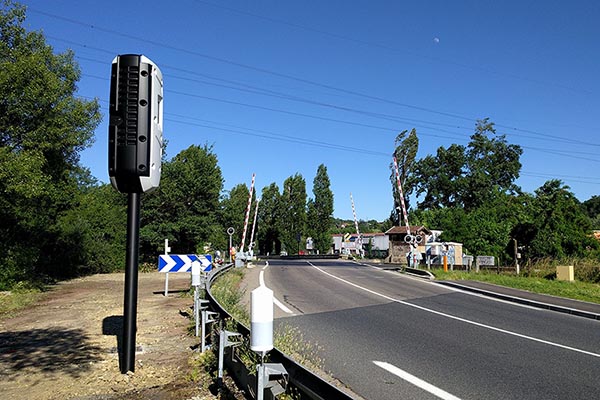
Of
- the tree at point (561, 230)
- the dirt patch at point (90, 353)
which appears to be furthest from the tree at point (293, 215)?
the dirt patch at point (90, 353)

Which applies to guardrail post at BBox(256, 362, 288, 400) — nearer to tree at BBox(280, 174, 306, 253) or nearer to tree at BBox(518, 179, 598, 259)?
tree at BBox(518, 179, 598, 259)

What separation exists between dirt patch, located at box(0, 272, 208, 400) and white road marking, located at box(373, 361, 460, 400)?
2.68m

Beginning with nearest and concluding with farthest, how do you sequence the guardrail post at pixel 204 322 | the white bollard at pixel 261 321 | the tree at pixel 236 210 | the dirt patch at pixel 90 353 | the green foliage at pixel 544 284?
the white bollard at pixel 261 321 < the dirt patch at pixel 90 353 < the guardrail post at pixel 204 322 < the green foliage at pixel 544 284 < the tree at pixel 236 210

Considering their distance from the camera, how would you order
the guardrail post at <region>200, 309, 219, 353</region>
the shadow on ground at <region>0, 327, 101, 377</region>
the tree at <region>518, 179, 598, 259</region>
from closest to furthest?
1. the shadow on ground at <region>0, 327, 101, 377</region>
2. the guardrail post at <region>200, 309, 219, 353</region>
3. the tree at <region>518, 179, 598, 259</region>

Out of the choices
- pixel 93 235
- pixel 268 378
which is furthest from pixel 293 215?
pixel 268 378

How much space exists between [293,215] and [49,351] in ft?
207

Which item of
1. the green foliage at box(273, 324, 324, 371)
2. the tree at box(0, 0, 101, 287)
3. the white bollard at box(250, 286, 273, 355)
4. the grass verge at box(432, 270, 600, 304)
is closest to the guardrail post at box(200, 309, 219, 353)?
the green foliage at box(273, 324, 324, 371)

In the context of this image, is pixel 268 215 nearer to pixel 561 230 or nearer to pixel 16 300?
pixel 561 230

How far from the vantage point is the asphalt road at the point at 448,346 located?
234 inches

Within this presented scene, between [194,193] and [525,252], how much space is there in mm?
26586

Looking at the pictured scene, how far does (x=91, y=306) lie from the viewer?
12102mm

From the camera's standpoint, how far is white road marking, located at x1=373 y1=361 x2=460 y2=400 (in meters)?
5.55

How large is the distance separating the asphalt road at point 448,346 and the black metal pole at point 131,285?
2625mm

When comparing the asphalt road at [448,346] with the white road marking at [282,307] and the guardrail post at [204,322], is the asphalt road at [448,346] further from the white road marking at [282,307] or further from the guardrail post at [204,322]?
the guardrail post at [204,322]
